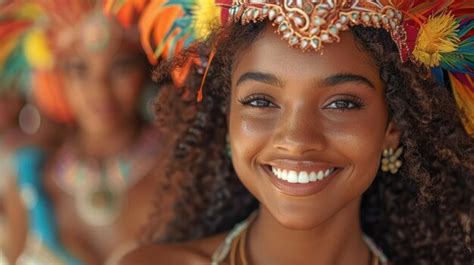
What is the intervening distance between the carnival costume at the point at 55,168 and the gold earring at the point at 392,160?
1945 mm

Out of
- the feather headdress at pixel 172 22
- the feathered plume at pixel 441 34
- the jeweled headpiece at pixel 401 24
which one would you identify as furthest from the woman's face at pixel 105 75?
the feathered plume at pixel 441 34

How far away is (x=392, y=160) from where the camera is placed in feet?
9.46

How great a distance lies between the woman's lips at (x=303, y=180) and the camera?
2670 millimetres

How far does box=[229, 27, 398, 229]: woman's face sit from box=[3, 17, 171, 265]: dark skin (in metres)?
1.79

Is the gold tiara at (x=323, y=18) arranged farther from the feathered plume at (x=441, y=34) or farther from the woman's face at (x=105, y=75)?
the woman's face at (x=105, y=75)

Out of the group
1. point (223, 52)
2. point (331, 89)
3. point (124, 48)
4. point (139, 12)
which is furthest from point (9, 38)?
point (331, 89)

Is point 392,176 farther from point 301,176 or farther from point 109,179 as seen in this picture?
point 109,179

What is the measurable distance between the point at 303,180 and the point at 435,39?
524mm

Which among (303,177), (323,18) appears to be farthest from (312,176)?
(323,18)

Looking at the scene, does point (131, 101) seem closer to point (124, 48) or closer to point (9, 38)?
point (124, 48)

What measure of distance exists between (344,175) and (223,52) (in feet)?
1.61

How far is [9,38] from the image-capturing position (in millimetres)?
4543

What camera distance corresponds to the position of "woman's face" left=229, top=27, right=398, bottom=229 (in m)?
2.62

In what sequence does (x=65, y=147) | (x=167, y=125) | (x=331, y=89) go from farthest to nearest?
(x=65, y=147)
(x=167, y=125)
(x=331, y=89)
